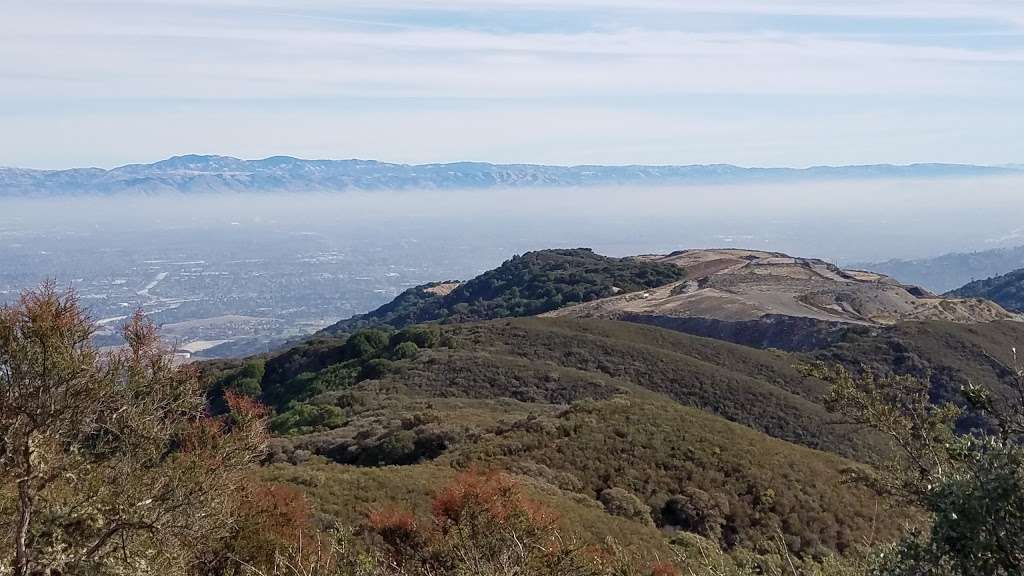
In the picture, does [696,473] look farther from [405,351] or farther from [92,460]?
[405,351]

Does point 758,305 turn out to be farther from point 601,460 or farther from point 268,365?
point 601,460

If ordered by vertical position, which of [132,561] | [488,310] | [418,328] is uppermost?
[132,561]

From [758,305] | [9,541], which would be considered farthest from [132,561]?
[758,305]

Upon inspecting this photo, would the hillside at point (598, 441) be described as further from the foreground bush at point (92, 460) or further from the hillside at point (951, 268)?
the hillside at point (951, 268)

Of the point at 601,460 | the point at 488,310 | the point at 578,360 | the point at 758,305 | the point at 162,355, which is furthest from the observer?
the point at 488,310

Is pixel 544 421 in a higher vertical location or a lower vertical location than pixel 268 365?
higher

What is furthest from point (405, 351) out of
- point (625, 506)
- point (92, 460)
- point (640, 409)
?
point (92, 460)

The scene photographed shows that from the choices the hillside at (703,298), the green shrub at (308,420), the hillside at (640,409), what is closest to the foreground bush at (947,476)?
the hillside at (640,409)
